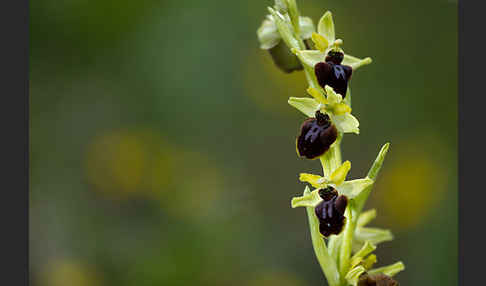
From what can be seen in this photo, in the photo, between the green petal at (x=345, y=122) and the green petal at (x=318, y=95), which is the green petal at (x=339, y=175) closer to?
the green petal at (x=345, y=122)

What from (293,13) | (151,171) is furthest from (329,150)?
(151,171)

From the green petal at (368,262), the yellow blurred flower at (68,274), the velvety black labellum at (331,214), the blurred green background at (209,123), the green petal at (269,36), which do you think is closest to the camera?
the velvety black labellum at (331,214)

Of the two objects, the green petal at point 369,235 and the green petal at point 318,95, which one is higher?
the green petal at point 318,95

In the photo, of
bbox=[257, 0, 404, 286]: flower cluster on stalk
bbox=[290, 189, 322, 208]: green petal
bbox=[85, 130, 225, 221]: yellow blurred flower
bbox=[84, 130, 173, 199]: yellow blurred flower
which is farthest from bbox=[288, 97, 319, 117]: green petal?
bbox=[84, 130, 173, 199]: yellow blurred flower

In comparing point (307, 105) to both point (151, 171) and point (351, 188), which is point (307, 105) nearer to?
point (351, 188)

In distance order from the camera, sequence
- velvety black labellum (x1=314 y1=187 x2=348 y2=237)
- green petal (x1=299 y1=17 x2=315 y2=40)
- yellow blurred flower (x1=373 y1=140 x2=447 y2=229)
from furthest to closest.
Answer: yellow blurred flower (x1=373 y1=140 x2=447 y2=229) → green petal (x1=299 y1=17 x2=315 y2=40) → velvety black labellum (x1=314 y1=187 x2=348 y2=237)

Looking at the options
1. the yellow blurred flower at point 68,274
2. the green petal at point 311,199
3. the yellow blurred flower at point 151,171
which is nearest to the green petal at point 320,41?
the green petal at point 311,199

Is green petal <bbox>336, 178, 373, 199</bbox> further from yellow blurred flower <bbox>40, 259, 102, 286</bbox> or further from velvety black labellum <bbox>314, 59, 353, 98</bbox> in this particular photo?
yellow blurred flower <bbox>40, 259, 102, 286</bbox>
